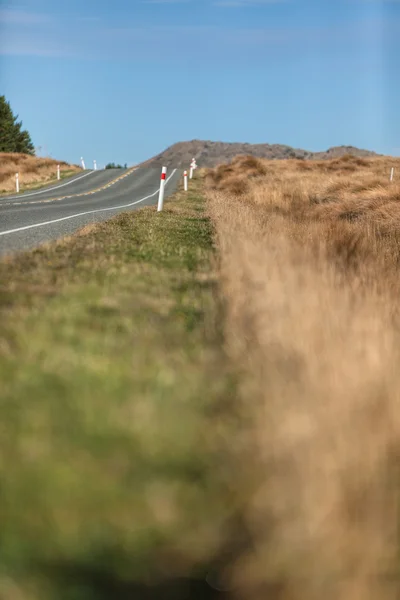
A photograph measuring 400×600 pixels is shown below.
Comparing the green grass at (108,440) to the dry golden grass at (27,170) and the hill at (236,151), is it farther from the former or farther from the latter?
the hill at (236,151)

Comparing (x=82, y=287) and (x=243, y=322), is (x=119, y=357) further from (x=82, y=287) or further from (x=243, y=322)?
(x=82, y=287)

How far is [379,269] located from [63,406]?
5.85 metres

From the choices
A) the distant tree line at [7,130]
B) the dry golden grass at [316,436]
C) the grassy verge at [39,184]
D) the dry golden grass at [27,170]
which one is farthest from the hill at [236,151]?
the dry golden grass at [316,436]

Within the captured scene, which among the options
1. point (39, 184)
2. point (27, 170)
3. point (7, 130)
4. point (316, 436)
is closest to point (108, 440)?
point (316, 436)

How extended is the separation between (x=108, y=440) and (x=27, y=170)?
5198 cm

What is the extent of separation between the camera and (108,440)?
3.92 meters

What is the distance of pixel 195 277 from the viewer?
8461 millimetres

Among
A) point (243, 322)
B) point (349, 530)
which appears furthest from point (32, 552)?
point (243, 322)

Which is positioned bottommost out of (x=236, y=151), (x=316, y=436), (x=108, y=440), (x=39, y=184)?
(x=108, y=440)

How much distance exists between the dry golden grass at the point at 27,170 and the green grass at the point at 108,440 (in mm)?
36883

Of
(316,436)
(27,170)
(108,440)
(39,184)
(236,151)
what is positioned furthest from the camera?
(236,151)

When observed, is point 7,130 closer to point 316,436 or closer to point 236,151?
point 236,151

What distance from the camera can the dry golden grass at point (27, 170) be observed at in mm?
46412

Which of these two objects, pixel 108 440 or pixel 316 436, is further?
pixel 108 440
